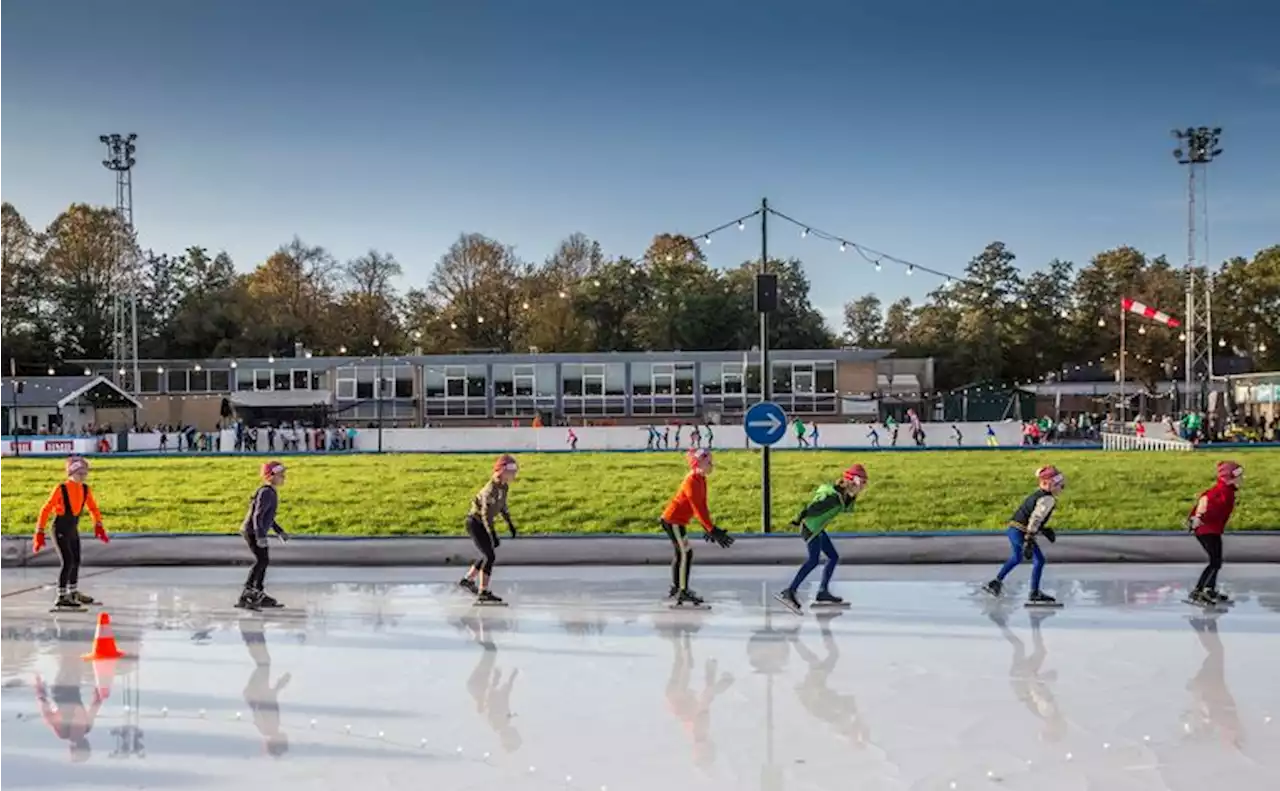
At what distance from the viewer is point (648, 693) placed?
7418 mm

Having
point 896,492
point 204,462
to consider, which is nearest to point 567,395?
point 204,462

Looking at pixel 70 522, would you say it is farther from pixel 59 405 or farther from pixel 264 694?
pixel 59 405

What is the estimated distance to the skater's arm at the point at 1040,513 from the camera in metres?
10.6

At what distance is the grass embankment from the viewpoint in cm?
1731

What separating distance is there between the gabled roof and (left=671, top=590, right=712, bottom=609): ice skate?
43.0 metres

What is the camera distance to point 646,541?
1417cm

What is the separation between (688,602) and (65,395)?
4836 centimetres

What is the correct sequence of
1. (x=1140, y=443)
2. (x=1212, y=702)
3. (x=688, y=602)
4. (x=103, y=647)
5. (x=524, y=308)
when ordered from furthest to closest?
(x=524, y=308) < (x=1140, y=443) < (x=688, y=602) < (x=103, y=647) < (x=1212, y=702)

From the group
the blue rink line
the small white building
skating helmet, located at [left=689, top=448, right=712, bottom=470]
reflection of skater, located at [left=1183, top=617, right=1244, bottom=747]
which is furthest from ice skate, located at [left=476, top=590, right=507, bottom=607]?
the small white building

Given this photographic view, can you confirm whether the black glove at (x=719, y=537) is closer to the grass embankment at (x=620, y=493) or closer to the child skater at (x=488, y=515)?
the child skater at (x=488, y=515)

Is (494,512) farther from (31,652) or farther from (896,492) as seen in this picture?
(896,492)

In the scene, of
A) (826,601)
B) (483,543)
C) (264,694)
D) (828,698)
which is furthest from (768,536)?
(264,694)

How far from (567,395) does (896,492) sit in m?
37.6

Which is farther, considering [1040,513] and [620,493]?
[620,493]
